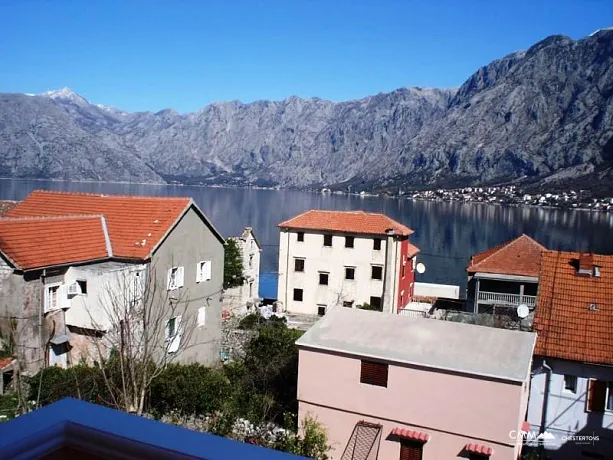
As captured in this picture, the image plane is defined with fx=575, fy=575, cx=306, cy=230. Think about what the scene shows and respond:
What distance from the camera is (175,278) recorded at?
23641 mm

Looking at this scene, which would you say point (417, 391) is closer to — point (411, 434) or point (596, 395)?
point (411, 434)

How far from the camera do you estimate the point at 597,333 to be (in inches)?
731

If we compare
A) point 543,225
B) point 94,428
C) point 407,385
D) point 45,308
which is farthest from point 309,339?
point 543,225

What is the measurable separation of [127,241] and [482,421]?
14.6 meters

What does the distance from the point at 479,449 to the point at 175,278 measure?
13.7m

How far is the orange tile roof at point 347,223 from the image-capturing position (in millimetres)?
38812

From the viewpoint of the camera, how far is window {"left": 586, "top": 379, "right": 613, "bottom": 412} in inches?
688

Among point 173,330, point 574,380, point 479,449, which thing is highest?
point 574,380

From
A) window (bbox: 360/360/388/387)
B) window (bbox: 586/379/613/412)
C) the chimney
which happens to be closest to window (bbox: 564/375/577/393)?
window (bbox: 586/379/613/412)

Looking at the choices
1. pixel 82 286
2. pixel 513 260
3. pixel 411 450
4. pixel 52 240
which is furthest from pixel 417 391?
pixel 513 260

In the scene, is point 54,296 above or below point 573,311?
below

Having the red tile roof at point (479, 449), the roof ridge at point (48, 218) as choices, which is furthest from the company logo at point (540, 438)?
the roof ridge at point (48, 218)

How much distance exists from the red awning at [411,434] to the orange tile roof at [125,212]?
11.3m

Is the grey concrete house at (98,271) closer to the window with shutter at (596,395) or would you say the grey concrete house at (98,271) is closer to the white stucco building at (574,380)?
the white stucco building at (574,380)
